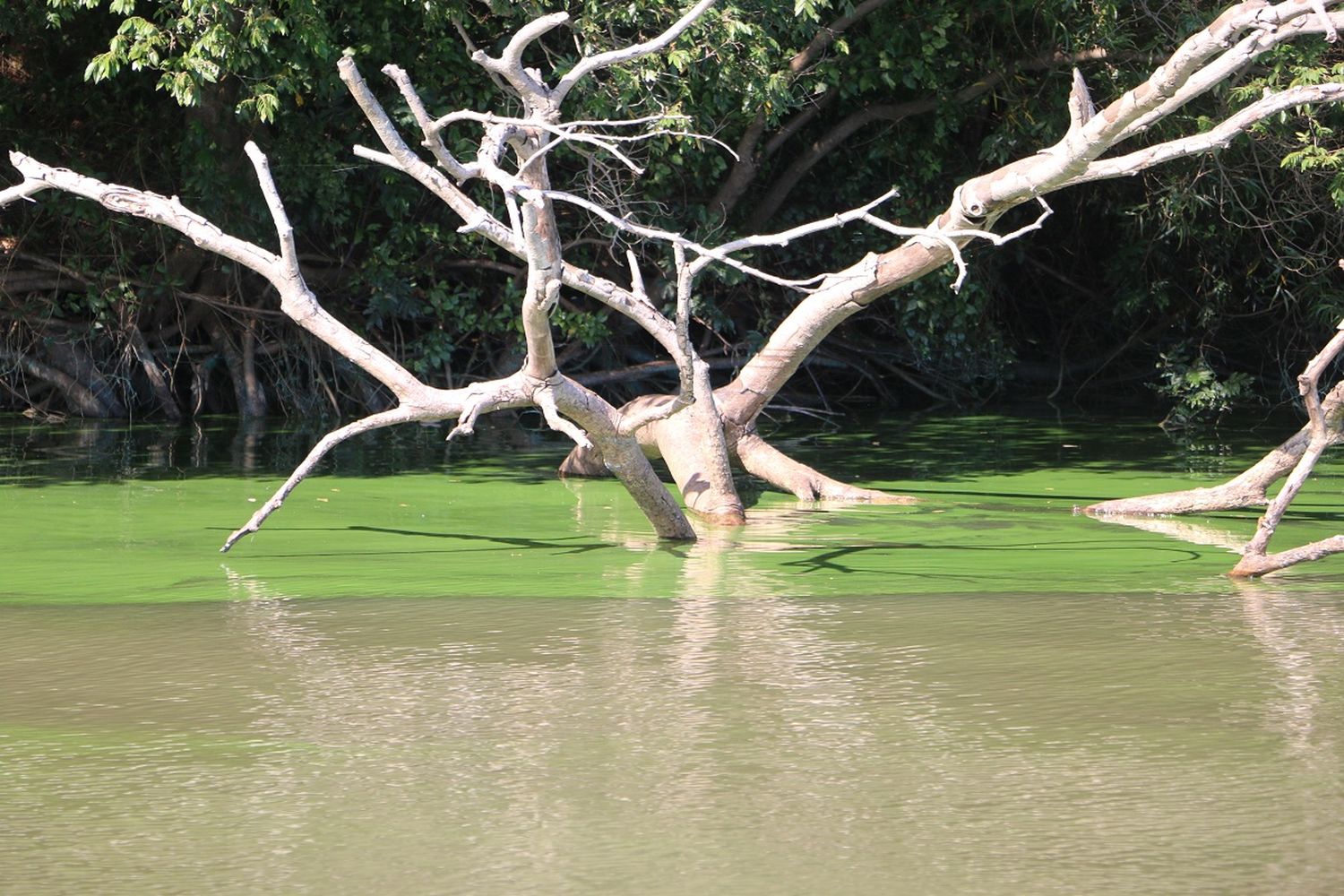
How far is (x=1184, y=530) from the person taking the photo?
326 inches

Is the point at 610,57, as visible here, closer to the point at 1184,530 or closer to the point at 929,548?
the point at 929,548

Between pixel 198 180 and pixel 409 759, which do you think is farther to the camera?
pixel 198 180

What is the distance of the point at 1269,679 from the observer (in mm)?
5254

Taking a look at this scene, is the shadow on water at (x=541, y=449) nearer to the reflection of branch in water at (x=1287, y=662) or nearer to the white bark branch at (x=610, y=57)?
the reflection of branch in water at (x=1287, y=662)

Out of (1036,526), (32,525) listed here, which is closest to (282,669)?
(32,525)

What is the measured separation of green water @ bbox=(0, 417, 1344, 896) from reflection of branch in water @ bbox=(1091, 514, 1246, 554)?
56 mm

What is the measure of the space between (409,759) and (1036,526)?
14.9 feet

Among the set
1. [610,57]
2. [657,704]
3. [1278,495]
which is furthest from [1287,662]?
[610,57]

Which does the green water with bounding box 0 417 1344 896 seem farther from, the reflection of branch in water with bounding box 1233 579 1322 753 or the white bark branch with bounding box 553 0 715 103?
the white bark branch with bounding box 553 0 715 103

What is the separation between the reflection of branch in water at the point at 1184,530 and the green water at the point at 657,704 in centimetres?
6

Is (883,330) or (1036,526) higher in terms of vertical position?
(883,330)

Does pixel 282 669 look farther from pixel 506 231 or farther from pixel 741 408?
pixel 741 408

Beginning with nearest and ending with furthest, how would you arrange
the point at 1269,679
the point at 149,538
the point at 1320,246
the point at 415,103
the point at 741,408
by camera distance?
1. the point at 1269,679
2. the point at 415,103
3. the point at 149,538
4. the point at 741,408
5. the point at 1320,246

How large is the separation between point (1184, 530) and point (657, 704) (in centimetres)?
401
